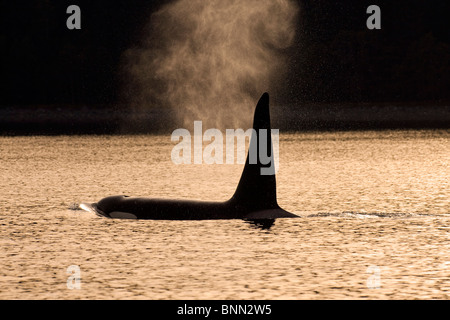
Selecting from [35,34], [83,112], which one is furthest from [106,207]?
[35,34]

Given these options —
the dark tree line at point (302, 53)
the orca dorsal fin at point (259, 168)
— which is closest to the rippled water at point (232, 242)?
the orca dorsal fin at point (259, 168)

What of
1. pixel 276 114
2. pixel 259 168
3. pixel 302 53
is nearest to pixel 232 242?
pixel 259 168

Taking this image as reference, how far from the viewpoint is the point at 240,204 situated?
28.5 meters

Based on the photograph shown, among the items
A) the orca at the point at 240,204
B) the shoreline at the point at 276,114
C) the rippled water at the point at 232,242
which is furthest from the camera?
the shoreline at the point at 276,114

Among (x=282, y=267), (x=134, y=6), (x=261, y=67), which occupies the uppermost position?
(x=134, y=6)

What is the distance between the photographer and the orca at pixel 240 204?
2708 cm

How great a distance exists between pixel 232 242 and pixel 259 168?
108 inches

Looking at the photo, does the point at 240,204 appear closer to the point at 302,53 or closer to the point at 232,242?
the point at 232,242

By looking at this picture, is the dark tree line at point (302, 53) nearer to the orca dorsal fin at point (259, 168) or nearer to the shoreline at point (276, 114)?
the shoreline at point (276, 114)

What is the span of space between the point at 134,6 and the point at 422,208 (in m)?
149

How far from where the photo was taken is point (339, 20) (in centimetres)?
17862

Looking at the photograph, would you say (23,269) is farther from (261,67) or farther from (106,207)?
(261,67)

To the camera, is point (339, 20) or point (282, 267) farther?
point (339, 20)

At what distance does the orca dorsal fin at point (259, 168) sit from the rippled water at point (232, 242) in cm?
115
